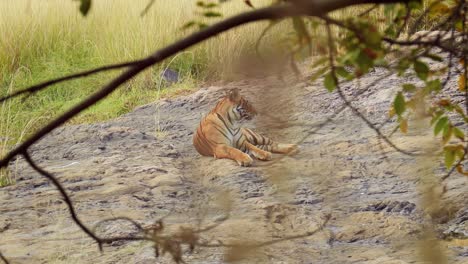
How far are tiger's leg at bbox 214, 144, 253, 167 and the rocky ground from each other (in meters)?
0.04

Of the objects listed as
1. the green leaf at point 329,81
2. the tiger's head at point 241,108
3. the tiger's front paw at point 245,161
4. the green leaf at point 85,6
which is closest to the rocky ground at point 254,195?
the tiger's front paw at point 245,161

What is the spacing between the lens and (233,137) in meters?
6.86

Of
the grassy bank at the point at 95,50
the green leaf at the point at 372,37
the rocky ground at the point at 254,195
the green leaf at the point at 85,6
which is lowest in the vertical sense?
the rocky ground at the point at 254,195

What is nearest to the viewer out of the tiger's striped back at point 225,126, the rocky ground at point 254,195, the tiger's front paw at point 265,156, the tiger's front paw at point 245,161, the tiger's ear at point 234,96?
the rocky ground at point 254,195

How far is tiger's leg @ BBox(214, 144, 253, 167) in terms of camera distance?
20.9ft

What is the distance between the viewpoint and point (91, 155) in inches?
275

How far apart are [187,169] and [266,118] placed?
449 centimetres

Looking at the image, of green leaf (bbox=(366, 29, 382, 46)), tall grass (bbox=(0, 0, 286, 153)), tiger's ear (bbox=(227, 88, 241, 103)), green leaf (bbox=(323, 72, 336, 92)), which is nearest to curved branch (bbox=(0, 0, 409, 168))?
green leaf (bbox=(366, 29, 382, 46))

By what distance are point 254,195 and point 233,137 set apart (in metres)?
1.29

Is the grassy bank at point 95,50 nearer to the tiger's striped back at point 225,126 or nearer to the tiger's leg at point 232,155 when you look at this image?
the tiger's striped back at point 225,126

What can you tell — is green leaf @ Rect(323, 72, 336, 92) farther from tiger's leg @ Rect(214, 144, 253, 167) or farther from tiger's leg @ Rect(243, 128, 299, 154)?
tiger's leg @ Rect(243, 128, 299, 154)

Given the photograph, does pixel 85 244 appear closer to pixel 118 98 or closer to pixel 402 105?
pixel 402 105

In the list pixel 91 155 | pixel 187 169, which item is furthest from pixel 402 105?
pixel 91 155

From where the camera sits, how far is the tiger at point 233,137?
21.4ft
